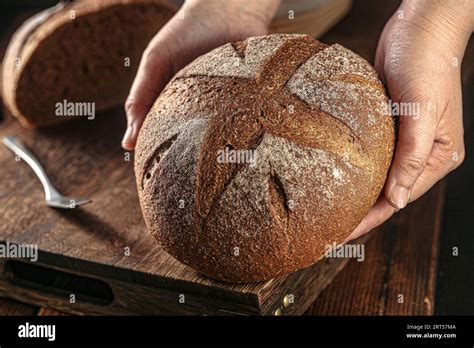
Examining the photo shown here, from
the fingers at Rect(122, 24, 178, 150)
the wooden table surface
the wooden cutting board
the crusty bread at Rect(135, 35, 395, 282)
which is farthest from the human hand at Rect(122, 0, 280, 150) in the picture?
the wooden table surface

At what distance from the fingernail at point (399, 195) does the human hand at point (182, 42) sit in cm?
78

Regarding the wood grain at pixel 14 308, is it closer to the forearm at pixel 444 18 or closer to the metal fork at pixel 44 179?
the metal fork at pixel 44 179

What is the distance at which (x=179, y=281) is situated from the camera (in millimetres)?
1807

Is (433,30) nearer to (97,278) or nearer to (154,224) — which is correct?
(154,224)

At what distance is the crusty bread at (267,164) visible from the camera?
164 cm

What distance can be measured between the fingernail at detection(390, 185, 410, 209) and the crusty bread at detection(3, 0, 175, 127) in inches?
52.1

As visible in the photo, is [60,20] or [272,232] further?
[60,20]

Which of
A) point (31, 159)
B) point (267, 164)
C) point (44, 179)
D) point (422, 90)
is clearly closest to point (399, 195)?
point (422, 90)

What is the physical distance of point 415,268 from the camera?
2.14 m

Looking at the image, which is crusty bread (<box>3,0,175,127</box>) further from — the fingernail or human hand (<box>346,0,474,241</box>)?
the fingernail

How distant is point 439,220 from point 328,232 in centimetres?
78

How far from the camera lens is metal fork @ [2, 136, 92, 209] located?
7.20 ft

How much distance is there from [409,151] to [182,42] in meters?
0.84
